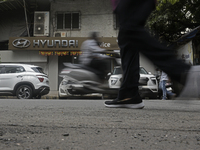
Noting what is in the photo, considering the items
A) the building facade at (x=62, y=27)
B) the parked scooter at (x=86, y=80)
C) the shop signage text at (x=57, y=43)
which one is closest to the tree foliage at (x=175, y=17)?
the building facade at (x=62, y=27)

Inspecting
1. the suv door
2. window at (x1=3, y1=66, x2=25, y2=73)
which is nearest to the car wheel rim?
the suv door

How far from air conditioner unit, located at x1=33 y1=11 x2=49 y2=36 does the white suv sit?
8.04m

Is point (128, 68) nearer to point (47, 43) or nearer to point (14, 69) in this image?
point (14, 69)

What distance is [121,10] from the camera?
2.21m

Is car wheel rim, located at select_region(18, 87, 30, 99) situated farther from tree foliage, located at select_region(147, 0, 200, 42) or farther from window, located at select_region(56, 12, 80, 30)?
window, located at select_region(56, 12, 80, 30)

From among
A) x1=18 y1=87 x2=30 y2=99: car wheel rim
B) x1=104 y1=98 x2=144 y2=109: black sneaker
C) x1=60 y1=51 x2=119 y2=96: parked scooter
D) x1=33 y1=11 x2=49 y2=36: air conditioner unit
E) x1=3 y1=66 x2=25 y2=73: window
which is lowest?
x1=18 y1=87 x2=30 y2=99: car wheel rim

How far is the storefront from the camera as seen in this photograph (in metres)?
16.2

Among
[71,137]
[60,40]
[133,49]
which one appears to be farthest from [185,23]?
[71,137]

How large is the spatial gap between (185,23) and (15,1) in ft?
37.9

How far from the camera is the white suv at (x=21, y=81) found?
9.39m

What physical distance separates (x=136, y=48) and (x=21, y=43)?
15369 millimetres

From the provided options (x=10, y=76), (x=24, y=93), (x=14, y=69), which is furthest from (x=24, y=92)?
(x=14, y=69)

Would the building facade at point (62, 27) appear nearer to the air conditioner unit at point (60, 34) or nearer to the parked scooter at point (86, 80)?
the air conditioner unit at point (60, 34)

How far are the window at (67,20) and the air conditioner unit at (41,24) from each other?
2.66 ft
